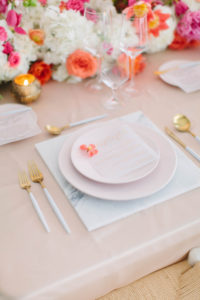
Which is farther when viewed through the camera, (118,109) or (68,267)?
(118,109)

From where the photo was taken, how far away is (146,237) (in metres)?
0.77

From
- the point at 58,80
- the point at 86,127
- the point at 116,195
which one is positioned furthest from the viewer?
the point at 58,80

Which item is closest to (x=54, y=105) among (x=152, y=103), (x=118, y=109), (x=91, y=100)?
(x=91, y=100)

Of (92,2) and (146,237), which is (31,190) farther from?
(92,2)

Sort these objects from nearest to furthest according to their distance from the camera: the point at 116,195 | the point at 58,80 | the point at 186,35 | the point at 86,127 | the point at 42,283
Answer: the point at 42,283, the point at 116,195, the point at 86,127, the point at 58,80, the point at 186,35

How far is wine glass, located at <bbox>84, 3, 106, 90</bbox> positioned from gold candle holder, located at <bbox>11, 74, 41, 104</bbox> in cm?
24

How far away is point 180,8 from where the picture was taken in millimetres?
1548

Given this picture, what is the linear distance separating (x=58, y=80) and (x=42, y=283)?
918 millimetres

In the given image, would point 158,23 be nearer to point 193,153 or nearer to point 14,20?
point 14,20

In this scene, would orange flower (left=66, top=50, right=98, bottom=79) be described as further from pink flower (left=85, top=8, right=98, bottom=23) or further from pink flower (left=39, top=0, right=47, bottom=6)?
pink flower (left=39, top=0, right=47, bottom=6)

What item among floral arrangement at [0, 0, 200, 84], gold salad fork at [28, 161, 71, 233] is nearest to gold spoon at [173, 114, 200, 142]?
floral arrangement at [0, 0, 200, 84]

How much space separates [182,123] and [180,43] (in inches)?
25.8

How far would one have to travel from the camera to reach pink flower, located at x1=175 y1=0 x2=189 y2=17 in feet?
5.03

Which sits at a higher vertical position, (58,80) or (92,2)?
(92,2)
